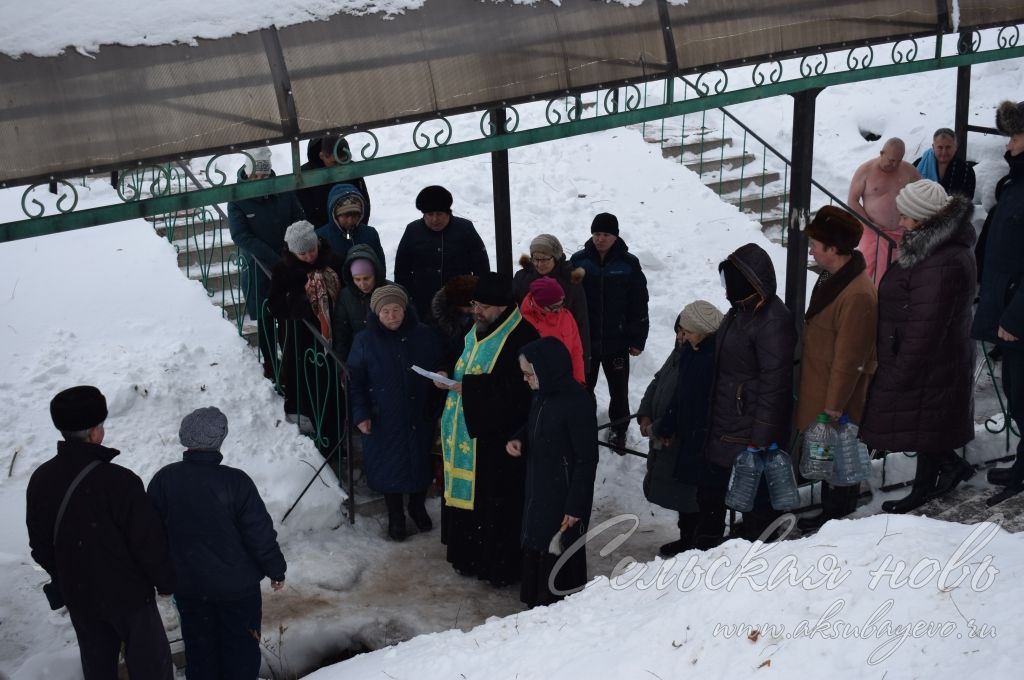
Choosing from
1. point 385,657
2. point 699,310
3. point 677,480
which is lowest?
point 385,657

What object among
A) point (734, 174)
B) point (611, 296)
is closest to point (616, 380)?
point (611, 296)

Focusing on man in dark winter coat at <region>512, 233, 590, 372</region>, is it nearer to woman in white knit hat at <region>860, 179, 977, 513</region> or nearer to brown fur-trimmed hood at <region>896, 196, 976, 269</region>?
woman in white knit hat at <region>860, 179, 977, 513</region>

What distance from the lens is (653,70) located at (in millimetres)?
5922

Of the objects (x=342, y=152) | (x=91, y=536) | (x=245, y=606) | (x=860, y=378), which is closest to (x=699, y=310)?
(x=860, y=378)

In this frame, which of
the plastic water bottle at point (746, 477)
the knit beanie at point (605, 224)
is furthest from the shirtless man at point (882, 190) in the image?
the plastic water bottle at point (746, 477)

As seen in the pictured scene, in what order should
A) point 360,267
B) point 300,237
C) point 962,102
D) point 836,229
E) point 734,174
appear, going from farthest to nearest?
point 734,174 → point 962,102 → point 300,237 → point 360,267 → point 836,229

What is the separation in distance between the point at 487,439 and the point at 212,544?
1.72 metres

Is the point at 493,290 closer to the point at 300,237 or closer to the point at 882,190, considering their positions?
the point at 300,237

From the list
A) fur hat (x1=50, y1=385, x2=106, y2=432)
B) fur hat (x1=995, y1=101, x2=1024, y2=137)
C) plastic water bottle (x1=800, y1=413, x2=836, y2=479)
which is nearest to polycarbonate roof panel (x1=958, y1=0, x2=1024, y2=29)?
fur hat (x1=995, y1=101, x2=1024, y2=137)

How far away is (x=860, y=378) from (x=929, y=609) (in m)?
1.97

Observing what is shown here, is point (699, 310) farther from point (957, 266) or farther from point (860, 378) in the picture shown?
point (957, 266)

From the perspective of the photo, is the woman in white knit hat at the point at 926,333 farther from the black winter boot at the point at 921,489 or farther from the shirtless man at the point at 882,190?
the shirtless man at the point at 882,190

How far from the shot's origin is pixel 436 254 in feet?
22.7

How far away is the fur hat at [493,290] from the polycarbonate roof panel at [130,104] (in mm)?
1261
